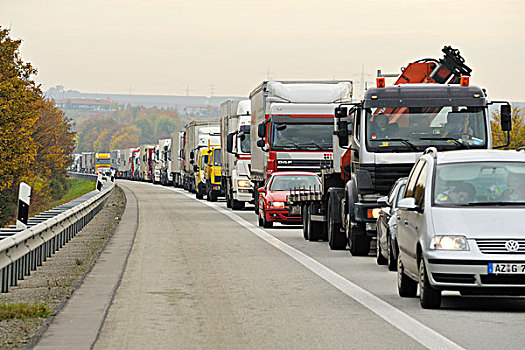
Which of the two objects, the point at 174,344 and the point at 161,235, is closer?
the point at 174,344

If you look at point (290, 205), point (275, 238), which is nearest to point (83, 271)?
point (275, 238)

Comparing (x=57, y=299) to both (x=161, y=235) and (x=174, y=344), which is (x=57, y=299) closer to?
(x=174, y=344)

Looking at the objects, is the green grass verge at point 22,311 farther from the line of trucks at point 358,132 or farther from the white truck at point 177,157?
the white truck at point 177,157

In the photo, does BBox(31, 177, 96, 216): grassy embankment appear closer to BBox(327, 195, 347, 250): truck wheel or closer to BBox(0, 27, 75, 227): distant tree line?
BBox(0, 27, 75, 227): distant tree line

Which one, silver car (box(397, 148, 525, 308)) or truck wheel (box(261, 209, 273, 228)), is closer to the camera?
silver car (box(397, 148, 525, 308))

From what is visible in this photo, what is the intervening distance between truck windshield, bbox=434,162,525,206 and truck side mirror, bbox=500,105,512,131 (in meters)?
6.04

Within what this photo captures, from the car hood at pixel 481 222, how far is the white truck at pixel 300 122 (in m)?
18.6

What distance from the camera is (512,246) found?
427 inches

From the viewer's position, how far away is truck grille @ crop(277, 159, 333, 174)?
30.3m

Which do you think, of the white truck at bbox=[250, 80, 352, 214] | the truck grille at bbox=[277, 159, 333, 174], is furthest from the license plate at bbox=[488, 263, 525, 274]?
the truck grille at bbox=[277, 159, 333, 174]

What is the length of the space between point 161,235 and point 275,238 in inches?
107

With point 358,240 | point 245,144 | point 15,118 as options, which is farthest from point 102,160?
point 358,240

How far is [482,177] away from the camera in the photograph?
12.0 meters

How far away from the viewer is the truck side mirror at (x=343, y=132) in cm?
1962
